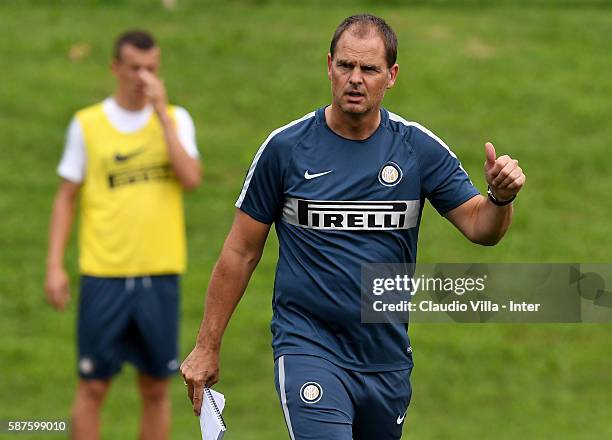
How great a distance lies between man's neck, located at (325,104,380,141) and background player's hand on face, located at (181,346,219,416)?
124 cm

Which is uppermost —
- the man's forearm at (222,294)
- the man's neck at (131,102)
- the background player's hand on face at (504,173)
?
the man's neck at (131,102)

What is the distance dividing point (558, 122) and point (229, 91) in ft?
14.1

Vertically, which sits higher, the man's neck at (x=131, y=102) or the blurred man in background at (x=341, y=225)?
the man's neck at (x=131, y=102)

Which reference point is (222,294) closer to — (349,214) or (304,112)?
(349,214)

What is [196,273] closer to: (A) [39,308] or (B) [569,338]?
(A) [39,308]

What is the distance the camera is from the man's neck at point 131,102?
11516mm

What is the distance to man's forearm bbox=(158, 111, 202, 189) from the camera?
36.8 feet

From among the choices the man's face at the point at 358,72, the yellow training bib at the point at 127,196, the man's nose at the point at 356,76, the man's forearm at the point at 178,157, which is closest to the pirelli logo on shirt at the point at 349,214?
the man's face at the point at 358,72

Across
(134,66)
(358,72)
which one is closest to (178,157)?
(134,66)

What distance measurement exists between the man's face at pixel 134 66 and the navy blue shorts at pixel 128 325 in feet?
4.61

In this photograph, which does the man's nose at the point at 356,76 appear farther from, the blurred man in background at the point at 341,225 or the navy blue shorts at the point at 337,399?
the navy blue shorts at the point at 337,399

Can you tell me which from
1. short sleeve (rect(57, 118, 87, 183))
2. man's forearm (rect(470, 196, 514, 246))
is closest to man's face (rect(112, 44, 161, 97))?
short sleeve (rect(57, 118, 87, 183))

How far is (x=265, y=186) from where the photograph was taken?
7.45 m

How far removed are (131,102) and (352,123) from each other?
4.40 meters
